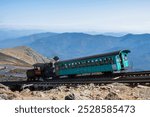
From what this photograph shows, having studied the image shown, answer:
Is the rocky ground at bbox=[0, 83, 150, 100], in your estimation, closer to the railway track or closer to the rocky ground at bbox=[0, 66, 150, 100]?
the rocky ground at bbox=[0, 66, 150, 100]

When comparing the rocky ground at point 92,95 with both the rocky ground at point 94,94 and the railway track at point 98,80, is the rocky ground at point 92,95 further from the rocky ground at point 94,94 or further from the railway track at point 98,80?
the railway track at point 98,80

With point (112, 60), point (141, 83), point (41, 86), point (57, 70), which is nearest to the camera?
point (141, 83)

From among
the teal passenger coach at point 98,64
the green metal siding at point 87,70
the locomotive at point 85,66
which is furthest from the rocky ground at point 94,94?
the green metal siding at point 87,70

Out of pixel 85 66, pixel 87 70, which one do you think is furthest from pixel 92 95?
pixel 85 66

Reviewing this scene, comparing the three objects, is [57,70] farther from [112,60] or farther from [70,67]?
[112,60]

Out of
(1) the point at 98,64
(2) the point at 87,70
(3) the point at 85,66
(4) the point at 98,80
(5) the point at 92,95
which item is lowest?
(5) the point at 92,95

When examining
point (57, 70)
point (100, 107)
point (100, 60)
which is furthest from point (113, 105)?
point (57, 70)

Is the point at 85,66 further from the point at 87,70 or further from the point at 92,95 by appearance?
the point at 92,95
